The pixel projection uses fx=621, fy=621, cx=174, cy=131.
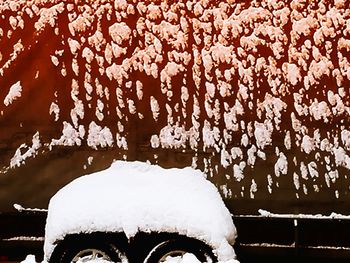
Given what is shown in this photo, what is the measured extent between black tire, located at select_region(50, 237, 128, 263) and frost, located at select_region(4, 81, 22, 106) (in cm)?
105

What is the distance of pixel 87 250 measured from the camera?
13.8 ft

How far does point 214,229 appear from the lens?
13.4ft

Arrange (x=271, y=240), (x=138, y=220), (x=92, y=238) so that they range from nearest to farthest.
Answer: (x=138, y=220) → (x=92, y=238) → (x=271, y=240)

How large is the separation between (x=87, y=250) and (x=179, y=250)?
626 mm

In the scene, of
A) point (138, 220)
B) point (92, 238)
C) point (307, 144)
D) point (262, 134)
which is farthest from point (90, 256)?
point (307, 144)

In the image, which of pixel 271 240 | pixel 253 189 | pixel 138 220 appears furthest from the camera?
pixel 271 240

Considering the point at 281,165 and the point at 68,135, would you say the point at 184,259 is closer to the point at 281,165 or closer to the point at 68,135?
the point at 281,165

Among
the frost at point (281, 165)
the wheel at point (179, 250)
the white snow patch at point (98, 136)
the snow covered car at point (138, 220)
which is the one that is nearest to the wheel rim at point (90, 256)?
the snow covered car at point (138, 220)

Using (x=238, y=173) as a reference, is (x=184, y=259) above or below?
below

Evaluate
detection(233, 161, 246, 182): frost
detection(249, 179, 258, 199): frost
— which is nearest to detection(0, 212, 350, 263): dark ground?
detection(249, 179, 258, 199): frost

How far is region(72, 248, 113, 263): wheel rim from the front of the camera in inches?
166

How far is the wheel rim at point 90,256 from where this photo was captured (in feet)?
13.8

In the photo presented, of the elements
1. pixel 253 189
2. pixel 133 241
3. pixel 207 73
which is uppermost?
pixel 207 73

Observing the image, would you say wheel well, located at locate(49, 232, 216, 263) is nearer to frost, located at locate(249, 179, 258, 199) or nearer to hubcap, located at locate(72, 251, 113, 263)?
hubcap, located at locate(72, 251, 113, 263)
